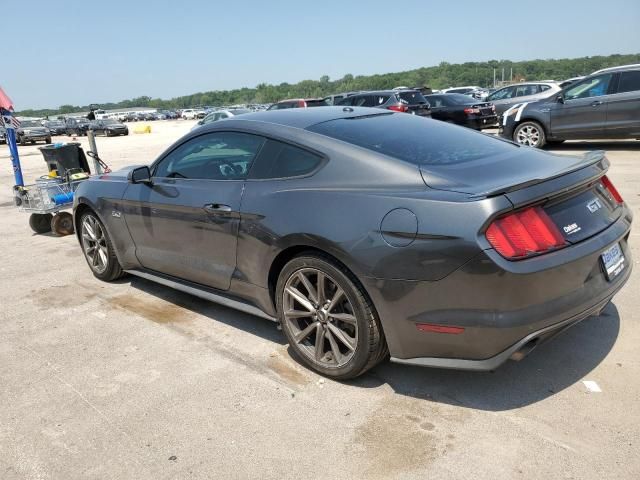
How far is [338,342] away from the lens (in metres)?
3.16

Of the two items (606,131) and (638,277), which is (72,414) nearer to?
(638,277)

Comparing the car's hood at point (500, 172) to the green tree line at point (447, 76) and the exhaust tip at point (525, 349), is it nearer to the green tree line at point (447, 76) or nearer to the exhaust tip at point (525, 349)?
the exhaust tip at point (525, 349)

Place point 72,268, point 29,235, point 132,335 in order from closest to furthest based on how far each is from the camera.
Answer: point 132,335
point 72,268
point 29,235

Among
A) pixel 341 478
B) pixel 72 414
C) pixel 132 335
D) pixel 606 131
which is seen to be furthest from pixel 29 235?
pixel 606 131

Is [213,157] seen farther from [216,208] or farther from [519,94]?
[519,94]

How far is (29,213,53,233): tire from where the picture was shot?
25.5 ft

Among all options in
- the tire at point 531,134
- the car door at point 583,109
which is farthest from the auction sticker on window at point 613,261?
the tire at point 531,134

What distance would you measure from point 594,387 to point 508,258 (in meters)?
1.03

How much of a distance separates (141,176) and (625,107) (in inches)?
398

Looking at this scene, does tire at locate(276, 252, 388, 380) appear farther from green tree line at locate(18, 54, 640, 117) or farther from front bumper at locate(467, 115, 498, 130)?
green tree line at locate(18, 54, 640, 117)

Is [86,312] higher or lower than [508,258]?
lower

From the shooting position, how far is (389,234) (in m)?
2.72

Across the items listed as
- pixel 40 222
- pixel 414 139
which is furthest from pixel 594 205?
pixel 40 222

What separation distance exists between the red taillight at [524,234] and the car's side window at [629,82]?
10021 millimetres
